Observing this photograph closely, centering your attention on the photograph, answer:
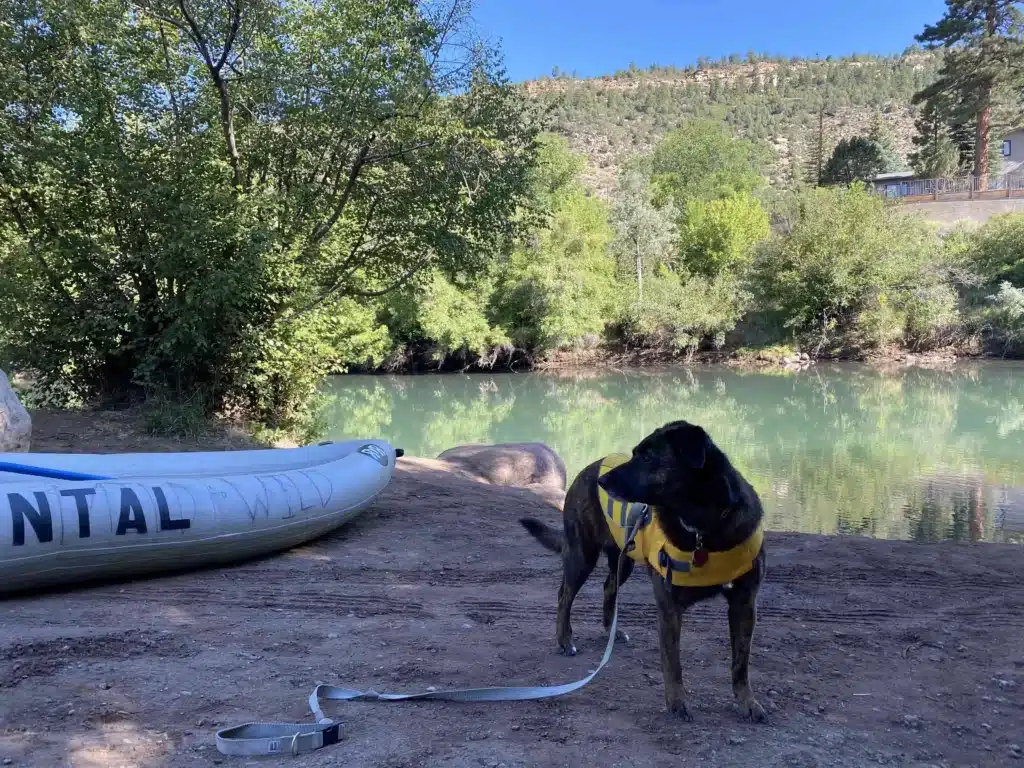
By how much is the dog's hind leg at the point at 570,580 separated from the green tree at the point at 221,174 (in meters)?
7.26

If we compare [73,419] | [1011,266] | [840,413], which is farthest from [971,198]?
[73,419]

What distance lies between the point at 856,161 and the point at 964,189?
15516mm

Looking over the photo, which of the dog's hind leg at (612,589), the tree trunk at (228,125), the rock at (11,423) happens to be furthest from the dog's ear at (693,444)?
the tree trunk at (228,125)

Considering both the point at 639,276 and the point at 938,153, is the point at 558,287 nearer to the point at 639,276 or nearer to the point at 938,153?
the point at 639,276

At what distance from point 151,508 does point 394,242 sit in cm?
742

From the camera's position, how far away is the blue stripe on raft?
483 cm

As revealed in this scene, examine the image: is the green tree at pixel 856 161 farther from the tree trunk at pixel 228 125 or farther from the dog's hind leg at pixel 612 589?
the dog's hind leg at pixel 612 589

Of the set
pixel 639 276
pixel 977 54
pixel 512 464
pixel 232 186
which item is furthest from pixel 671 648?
pixel 977 54

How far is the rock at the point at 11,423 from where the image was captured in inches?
255

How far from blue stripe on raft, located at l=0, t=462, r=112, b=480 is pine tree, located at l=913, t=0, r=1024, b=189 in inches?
1838

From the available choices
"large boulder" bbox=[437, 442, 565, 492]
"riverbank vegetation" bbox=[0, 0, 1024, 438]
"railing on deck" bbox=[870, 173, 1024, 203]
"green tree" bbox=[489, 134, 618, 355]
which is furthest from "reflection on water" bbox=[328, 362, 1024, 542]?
"railing on deck" bbox=[870, 173, 1024, 203]

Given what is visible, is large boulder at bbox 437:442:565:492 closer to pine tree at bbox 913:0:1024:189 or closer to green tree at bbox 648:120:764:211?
pine tree at bbox 913:0:1024:189

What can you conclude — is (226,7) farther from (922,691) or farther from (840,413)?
(840,413)

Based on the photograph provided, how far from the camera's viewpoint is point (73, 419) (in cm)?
972
